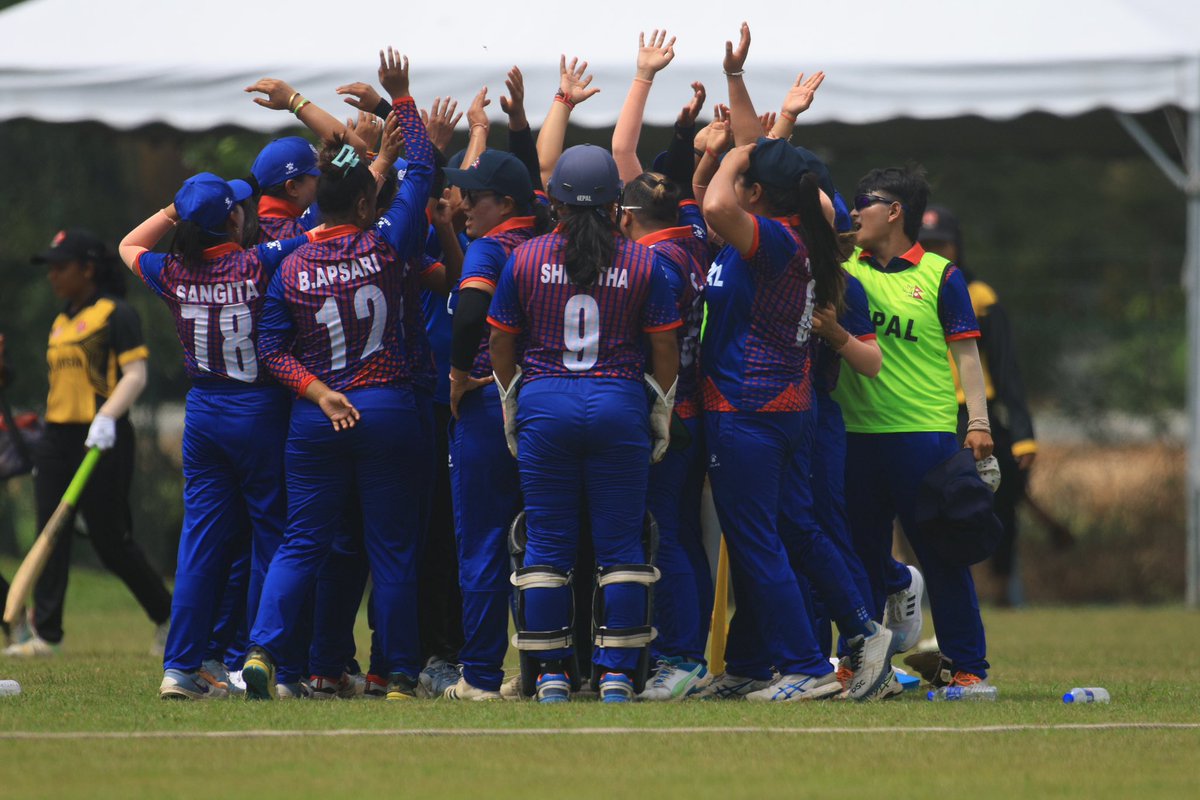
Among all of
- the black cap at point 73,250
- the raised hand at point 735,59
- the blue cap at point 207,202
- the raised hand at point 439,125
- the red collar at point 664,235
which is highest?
the raised hand at point 735,59

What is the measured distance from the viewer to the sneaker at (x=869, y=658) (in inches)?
269

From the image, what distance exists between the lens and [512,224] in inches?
273

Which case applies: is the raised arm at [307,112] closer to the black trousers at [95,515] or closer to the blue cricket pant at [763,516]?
the blue cricket pant at [763,516]

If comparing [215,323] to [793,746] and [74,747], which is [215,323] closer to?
[74,747]

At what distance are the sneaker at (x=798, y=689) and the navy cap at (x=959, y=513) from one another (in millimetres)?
683

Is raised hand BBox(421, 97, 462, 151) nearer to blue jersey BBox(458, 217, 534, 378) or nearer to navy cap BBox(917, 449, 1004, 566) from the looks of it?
blue jersey BBox(458, 217, 534, 378)

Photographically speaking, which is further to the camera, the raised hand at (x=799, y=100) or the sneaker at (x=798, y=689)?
the raised hand at (x=799, y=100)

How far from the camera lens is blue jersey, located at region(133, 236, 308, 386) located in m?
6.86

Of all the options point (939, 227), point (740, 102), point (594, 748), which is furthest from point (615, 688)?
point (939, 227)

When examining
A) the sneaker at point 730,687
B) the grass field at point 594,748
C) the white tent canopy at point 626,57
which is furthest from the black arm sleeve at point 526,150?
the white tent canopy at point 626,57

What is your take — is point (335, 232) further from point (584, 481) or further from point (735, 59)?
point (735, 59)

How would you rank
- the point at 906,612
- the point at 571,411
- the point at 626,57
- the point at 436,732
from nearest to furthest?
1. the point at 436,732
2. the point at 571,411
3. the point at 906,612
4. the point at 626,57

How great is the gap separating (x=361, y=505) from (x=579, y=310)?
47.1 inches

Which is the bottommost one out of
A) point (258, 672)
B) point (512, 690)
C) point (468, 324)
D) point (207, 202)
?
point (512, 690)
